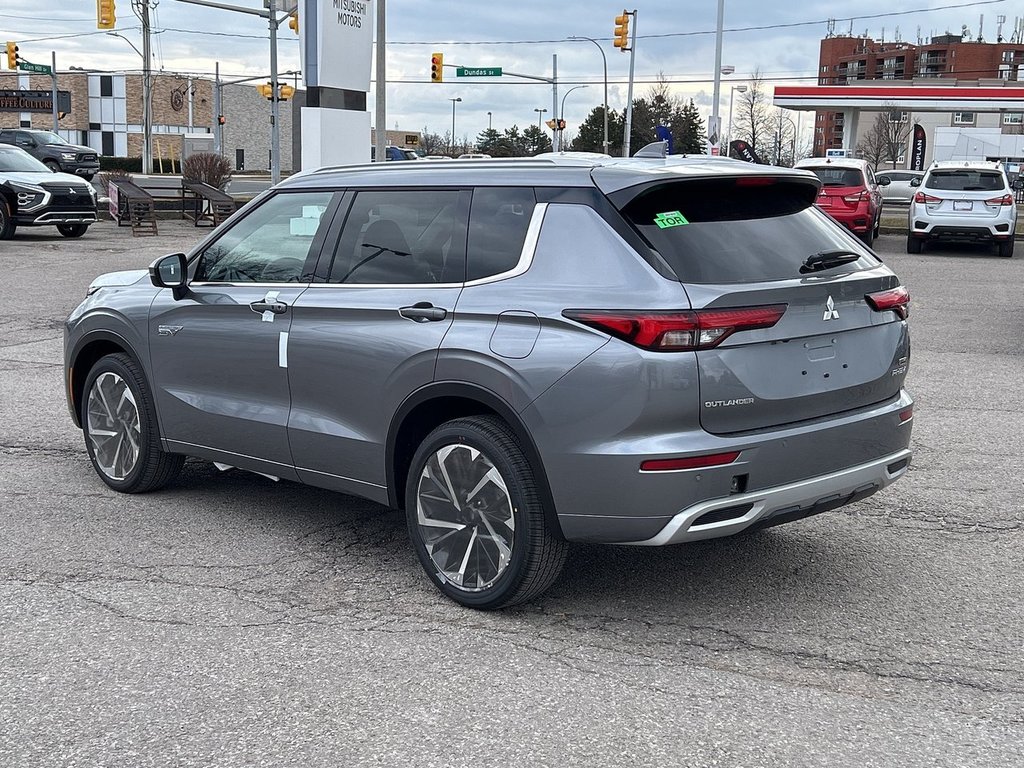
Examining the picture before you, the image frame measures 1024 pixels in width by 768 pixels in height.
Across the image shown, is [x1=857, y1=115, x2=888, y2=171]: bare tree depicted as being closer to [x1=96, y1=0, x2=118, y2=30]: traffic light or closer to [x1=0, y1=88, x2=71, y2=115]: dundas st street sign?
[x1=0, y1=88, x2=71, y2=115]: dundas st street sign

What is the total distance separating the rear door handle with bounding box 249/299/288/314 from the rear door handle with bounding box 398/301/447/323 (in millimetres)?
793

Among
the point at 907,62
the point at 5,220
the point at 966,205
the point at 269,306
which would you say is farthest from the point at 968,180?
the point at 907,62

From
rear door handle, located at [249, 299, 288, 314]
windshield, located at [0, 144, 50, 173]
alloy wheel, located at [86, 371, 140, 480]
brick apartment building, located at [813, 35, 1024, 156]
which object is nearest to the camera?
rear door handle, located at [249, 299, 288, 314]

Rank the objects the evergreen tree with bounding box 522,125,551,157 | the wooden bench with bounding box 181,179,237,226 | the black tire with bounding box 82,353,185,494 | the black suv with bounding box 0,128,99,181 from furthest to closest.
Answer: the evergreen tree with bounding box 522,125,551,157 < the black suv with bounding box 0,128,99,181 < the wooden bench with bounding box 181,179,237,226 < the black tire with bounding box 82,353,185,494

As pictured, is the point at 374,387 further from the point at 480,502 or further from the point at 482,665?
the point at 482,665

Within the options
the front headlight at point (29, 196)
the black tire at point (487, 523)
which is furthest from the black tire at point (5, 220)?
the black tire at point (487, 523)

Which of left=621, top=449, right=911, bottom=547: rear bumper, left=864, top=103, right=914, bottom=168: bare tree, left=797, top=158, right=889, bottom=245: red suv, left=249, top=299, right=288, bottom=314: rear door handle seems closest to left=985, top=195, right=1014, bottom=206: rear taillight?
left=797, top=158, right=889, bottom=245: red suv

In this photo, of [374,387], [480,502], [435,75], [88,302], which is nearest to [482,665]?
[480,502]

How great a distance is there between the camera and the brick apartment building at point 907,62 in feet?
479

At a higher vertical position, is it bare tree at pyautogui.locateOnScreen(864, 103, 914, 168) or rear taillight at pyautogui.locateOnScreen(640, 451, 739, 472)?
bare tree at pyautogui.locateOnScreen(864, 103, 914, 168)

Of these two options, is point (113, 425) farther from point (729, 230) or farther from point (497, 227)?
point (729, 230)

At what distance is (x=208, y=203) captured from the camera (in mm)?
29250

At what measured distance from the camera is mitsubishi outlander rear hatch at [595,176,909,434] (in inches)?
160

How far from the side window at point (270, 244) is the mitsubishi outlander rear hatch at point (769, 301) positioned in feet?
5.58
